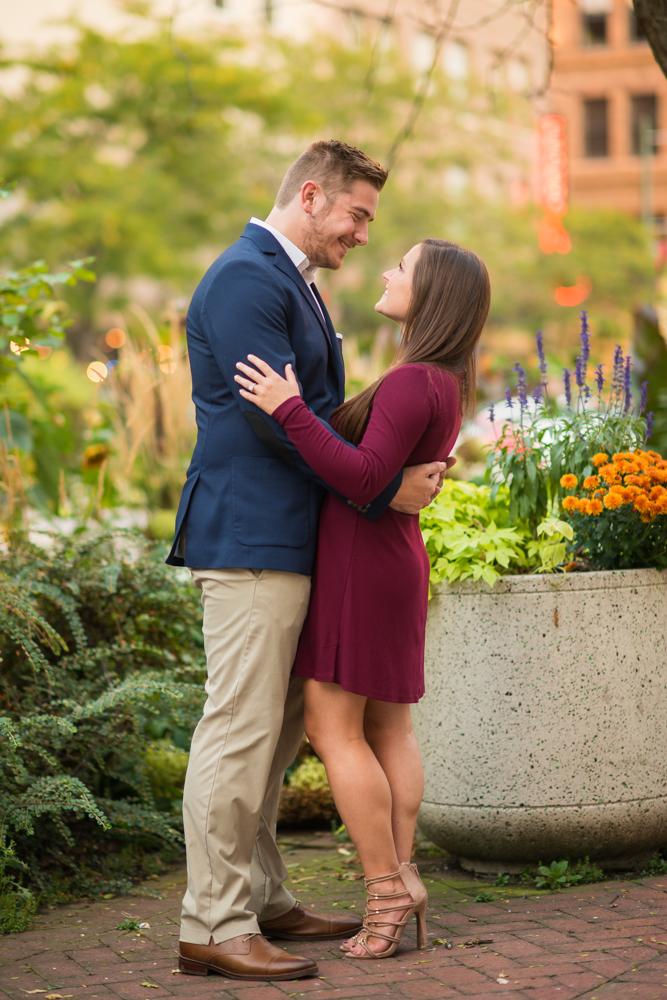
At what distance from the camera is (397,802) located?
3.18 meters

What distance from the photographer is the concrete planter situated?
3.59 metres

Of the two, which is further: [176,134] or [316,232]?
[176,134]

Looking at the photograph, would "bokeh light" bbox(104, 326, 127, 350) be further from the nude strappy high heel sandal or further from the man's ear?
the nude strappy high heel sandal

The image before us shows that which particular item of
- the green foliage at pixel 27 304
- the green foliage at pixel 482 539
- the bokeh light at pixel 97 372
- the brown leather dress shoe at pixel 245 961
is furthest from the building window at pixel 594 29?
the brown leather dress shoe at pixel 245 961

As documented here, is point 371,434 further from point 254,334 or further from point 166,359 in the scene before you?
point 166,359

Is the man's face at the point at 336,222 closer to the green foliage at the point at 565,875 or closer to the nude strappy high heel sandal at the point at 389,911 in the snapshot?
the nude strappy high heel sandal at the point at 389,911

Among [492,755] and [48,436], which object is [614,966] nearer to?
[492,755]

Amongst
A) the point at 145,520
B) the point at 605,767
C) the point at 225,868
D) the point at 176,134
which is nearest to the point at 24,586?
the point at 225,868

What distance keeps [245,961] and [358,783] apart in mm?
538

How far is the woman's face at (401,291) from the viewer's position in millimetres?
3160

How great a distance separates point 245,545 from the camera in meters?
2.97

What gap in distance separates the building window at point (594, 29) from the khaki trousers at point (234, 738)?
5325cm

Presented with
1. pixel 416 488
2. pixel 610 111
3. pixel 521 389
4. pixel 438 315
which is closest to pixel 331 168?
pixel 438 315

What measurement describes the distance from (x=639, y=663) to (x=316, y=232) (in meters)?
1.74
